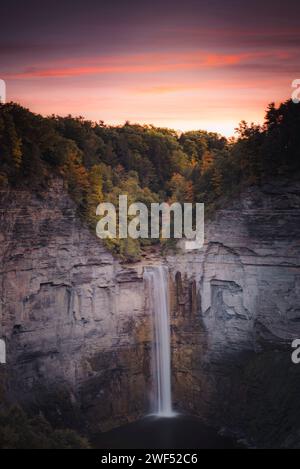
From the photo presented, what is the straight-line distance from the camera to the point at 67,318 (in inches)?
3127

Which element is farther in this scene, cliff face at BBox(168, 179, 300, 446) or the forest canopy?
cliff face at BBox(168, 179, 300, 446)

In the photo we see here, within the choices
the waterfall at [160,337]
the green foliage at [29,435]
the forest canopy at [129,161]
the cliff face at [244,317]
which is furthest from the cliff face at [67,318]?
the green foliage at [29,435]

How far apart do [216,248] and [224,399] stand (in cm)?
957

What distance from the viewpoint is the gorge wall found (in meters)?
76.1

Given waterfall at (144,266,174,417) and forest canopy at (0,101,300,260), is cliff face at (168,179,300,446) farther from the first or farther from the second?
forest canopy at (0,101,300,260)

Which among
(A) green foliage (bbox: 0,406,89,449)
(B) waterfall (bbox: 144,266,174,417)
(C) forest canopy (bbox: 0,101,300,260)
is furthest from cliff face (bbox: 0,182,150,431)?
(A) green foliage (bbox: 0,406,89,449)

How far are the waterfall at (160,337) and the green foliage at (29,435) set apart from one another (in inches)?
676

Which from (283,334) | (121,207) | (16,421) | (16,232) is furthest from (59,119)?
(16,421)

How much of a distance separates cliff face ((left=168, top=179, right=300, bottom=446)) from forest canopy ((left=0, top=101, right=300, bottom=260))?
2321 millimetres

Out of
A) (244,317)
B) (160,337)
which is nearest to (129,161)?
(160,337)

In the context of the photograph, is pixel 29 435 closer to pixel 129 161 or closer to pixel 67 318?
pixel 67 318

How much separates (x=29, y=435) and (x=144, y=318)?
891 inches

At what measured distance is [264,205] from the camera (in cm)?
7981
